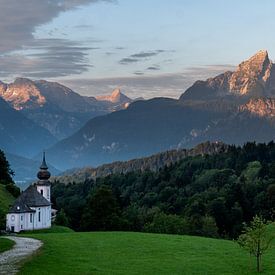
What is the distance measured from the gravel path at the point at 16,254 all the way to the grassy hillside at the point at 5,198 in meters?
48.8

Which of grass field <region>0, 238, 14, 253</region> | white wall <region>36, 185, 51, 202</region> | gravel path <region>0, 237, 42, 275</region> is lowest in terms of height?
gravel path <region>0, 237, 42, 275</region>

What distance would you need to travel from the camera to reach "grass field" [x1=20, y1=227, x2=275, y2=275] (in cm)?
4509

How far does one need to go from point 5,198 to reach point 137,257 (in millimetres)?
68365

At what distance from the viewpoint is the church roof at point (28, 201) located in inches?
3848

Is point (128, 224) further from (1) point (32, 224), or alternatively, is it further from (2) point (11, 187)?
(2) point (11, 187)

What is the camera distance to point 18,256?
47594 mm

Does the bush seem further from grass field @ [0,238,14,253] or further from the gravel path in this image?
grass field @ [0,238,14,253]

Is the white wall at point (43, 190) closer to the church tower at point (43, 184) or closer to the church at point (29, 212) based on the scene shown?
the church tower at point (43, 184)

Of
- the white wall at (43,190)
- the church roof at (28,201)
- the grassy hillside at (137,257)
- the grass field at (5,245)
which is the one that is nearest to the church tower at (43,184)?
the white wall at (43,190)

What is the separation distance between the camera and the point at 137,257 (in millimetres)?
52562

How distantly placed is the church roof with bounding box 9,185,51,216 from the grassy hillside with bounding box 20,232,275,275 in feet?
104

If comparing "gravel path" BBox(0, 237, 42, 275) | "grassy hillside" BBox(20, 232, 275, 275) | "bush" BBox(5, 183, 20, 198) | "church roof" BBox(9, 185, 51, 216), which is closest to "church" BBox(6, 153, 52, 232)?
"church roof" BBox(9, 185, 51, 216)

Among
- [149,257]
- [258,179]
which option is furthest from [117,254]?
[258,179]

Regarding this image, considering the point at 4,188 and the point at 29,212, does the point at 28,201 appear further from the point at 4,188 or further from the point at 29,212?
the point at 4,188
